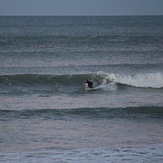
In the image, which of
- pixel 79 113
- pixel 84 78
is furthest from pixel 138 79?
pixel 79 113

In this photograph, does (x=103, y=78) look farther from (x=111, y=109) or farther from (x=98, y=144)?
(x=98, y=144)

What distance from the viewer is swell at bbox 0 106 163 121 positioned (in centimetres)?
2239

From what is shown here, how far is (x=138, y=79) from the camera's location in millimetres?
34938

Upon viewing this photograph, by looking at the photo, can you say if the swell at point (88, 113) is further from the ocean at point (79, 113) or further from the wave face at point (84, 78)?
the wave face at point (84, 78)

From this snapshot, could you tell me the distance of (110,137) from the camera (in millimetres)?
18453

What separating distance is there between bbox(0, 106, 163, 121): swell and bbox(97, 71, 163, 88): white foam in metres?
8.53

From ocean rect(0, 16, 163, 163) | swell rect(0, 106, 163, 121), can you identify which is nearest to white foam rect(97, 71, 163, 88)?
ocean rect(0, 16, 163, 163)

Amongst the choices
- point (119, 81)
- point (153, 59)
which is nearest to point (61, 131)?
point (119, 81)

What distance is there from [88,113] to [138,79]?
12.2 meters

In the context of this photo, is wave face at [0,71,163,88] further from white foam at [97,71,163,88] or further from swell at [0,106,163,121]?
swell at [0,106,163,121]

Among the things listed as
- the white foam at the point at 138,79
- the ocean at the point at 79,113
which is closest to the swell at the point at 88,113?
the ocean at the point at 79,113

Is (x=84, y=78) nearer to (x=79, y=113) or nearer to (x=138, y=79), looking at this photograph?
(x=138, y=79)

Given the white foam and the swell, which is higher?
the white foam

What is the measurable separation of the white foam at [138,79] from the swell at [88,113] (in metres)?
8.53
